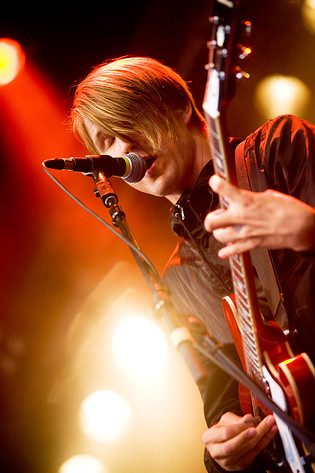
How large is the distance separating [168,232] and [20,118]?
1525 mm

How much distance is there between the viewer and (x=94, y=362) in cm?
299

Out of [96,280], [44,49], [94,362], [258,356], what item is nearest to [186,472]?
[94,362]

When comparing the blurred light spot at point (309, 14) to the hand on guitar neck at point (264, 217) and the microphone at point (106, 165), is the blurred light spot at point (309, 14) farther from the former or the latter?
the hand on guitar neck at point (264, 217)

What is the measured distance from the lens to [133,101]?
1936 mm

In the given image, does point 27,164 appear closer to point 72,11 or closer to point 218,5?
point 72,11

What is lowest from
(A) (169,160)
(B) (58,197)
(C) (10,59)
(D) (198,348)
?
(D) (198,348)

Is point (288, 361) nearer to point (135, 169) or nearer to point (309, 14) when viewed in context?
point (135, 169)

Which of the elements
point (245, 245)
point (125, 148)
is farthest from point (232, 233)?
→ point (125, 148)

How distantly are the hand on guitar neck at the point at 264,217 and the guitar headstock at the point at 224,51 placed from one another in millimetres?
237

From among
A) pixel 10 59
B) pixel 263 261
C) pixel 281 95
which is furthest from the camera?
pixel 281 95

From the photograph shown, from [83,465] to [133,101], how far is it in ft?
9.19

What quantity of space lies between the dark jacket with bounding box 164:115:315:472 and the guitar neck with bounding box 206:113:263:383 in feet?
0.54

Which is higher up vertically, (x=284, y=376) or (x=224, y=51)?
(x=224, y=51)

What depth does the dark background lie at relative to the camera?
9.17ft
